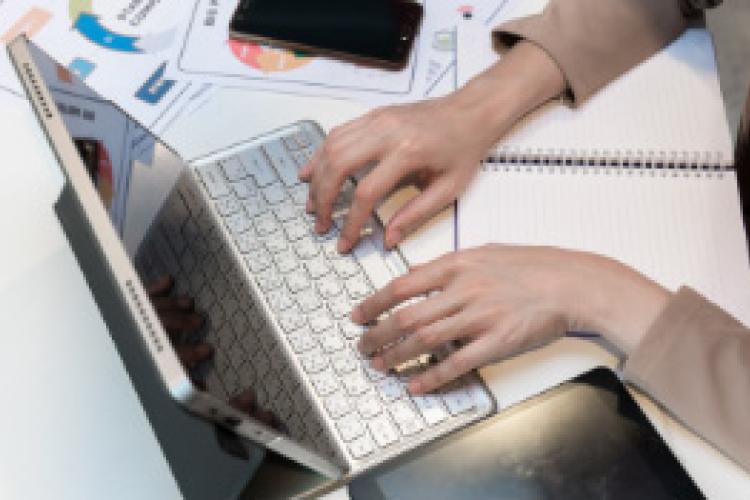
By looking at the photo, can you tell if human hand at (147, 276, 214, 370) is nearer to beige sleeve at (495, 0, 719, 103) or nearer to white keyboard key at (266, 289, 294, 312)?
white keyboard key at (266, 289, 294, 312)

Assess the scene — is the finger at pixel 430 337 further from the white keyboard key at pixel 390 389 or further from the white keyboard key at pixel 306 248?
the white keyboard key at pixel 306 248

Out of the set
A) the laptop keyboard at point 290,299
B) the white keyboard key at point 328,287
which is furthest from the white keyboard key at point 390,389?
the white keyboard key at point 328,287

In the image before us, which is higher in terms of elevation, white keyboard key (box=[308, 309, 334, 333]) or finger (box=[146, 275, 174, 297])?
finger (box=[146, 275, 174, 297])

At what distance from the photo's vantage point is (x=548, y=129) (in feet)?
2.92

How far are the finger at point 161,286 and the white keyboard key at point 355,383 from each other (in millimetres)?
178

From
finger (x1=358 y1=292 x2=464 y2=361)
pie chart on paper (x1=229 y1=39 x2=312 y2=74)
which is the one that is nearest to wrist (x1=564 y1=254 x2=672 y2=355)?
finger (x1=358 y1=292 x2=464 y2=361)

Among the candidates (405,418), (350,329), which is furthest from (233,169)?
(405,418)

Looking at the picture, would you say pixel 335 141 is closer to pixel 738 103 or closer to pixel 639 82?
pixel 639 82

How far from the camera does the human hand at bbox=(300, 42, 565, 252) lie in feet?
2.66

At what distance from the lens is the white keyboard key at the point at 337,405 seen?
709 mm

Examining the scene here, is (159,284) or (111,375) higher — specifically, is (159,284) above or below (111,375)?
above

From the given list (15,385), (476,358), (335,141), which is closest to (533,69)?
(335,141)

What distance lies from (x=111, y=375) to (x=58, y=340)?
0.07m

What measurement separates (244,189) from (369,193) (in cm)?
14
